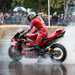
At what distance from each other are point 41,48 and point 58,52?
22.6 inches

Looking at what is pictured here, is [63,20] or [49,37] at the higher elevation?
[49,37]

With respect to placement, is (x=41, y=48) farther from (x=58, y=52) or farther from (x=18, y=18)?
(x=18, y=18)

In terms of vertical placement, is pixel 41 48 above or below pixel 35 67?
above

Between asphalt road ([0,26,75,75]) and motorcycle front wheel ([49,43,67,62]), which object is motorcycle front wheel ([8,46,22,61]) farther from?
motorcycle front wheel ([49,43,67,62])

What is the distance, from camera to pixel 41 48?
12102mm

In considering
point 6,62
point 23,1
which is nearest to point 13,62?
point 6,62

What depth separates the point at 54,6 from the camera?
37656 millimetres

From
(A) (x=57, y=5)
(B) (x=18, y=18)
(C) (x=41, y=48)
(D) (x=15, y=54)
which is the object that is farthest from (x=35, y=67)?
(A) (x=57, y=5)

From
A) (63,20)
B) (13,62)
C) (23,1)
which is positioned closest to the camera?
(13,62)

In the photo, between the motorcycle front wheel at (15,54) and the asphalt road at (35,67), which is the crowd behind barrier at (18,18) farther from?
the asphalt road at (35,67)

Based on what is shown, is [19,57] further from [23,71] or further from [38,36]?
[23,71]

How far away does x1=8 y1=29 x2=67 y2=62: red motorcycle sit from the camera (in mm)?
11852

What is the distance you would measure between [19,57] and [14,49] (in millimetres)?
286

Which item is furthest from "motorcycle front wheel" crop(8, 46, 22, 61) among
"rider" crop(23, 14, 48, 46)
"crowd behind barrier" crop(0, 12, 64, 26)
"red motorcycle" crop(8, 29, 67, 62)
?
"crowd behind barrier" crop(0, 12, 64, 26)
